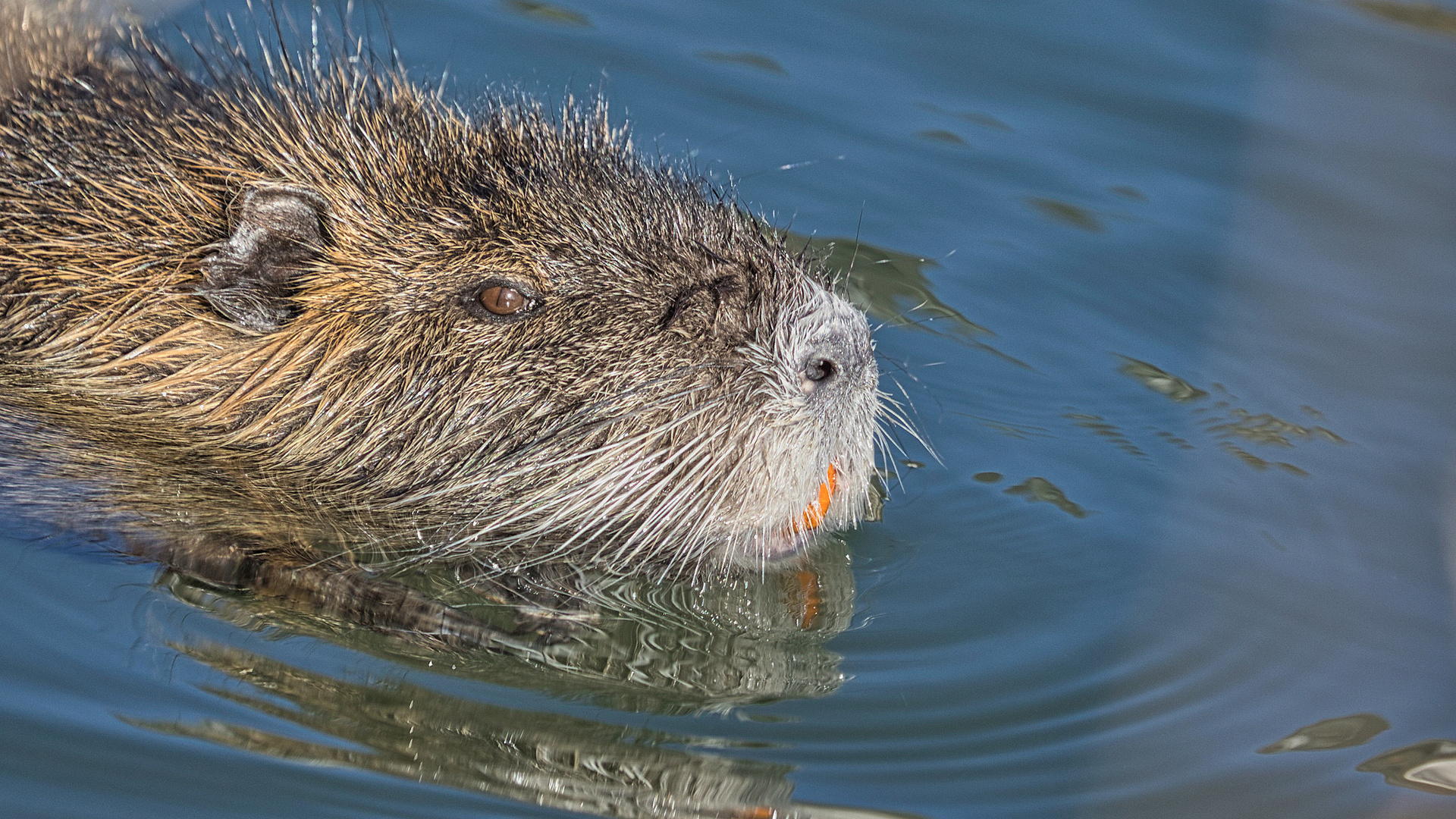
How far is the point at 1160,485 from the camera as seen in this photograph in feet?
16.1

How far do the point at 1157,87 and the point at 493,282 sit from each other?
395 cm

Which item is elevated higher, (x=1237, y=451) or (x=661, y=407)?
(x=661, y=407)

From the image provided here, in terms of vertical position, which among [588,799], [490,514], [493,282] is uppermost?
[493,282]

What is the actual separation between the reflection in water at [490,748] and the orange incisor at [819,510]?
569 millimetres

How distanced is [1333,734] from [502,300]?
7.00 ft

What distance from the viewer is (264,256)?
3.87m

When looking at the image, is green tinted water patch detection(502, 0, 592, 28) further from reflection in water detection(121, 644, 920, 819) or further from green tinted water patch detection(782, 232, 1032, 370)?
reflection in water detection(121, 644, 920, 819)

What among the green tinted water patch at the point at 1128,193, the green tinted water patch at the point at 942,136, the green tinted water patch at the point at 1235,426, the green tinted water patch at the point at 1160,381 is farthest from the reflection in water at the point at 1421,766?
the green tinted water patch at the point at 942,136

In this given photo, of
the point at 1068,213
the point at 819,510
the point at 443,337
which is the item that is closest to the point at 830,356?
the point at 819,510

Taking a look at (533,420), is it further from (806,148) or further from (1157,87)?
(1157,87)

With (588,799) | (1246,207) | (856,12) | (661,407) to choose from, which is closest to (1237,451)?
(1246,207)

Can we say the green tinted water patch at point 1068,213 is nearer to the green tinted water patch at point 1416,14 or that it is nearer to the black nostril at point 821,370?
the green tinted water patch at point 1416,14

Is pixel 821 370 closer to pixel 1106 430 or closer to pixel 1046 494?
pixel 1046 494

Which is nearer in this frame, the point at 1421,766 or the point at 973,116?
the point at 1421,766
